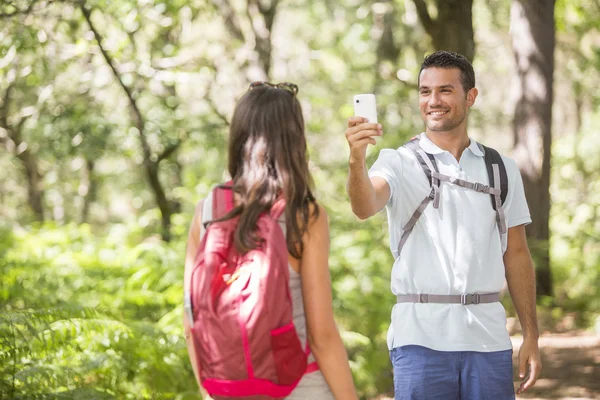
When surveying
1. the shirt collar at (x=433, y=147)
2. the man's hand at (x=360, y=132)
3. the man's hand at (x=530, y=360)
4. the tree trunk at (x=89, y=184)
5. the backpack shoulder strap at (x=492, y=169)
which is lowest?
the tree trunk at (x=89, y=184)

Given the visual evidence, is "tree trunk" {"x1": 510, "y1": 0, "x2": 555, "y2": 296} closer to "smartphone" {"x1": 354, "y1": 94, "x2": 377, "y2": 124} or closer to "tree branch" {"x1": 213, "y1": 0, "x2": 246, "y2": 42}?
"tree branch" {"x1": 213, "y1": 0, "x2": 246, "y2": 42}

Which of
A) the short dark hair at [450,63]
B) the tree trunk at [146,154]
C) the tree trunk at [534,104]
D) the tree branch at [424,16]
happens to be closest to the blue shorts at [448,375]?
the short dark hair at [450,63]

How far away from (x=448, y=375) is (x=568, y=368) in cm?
654

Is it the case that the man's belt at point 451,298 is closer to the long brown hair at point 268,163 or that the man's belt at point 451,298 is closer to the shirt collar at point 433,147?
the shirt collar at point 433,147

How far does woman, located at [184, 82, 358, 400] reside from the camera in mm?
2600

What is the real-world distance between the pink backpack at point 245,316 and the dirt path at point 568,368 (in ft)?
20.5

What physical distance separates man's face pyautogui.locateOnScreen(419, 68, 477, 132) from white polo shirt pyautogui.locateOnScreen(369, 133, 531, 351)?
0.20m

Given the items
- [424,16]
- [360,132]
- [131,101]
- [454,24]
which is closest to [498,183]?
[360,132]

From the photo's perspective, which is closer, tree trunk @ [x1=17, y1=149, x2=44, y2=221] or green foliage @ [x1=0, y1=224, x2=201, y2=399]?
green foliage @ [x1=0, y1=224, x2=201, y2=399]

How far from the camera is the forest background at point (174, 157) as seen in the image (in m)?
6.60

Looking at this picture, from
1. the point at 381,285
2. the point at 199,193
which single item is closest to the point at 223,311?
the point at 381,285

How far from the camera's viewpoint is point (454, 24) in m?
9.28

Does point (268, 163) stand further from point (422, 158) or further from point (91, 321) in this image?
point (91, 321)

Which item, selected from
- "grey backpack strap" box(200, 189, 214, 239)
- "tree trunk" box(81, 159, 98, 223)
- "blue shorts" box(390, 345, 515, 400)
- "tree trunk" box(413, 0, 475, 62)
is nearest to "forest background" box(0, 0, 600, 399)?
"tree trunk" box(413, 0, 475, 62)
